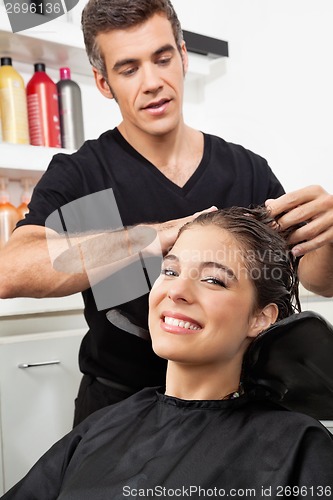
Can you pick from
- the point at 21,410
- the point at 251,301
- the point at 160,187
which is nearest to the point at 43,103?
the point at 160,187

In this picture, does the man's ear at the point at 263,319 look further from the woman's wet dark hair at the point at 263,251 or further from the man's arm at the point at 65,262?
the man's arm at the point at 65,262

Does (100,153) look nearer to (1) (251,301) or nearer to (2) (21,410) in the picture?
(1) (251,301)

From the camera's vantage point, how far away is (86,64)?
2789mm

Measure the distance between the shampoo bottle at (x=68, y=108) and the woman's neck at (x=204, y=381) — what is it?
5.15 ft

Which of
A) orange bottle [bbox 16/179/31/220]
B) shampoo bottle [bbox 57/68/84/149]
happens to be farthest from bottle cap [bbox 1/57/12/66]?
orange bottle [bbox 16/179/31/220]

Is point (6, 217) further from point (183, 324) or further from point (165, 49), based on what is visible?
point (183, 324)

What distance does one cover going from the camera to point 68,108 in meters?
2.66

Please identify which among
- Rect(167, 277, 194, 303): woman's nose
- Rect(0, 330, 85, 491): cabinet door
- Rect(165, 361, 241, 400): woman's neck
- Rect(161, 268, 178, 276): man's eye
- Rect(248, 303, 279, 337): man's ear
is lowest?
Rect(0, 330, 85, 491): cabinet door

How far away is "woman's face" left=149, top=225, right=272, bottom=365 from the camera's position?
1.29 m

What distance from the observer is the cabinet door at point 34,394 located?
2135mm

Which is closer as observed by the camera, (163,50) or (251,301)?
(251,301)

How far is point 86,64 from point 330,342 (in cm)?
204

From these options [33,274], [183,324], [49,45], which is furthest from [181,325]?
[49,45]

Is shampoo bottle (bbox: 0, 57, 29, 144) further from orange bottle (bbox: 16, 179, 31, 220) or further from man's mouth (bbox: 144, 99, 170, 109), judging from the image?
man's mouth (bbox: 144, 99, 170, 109)
